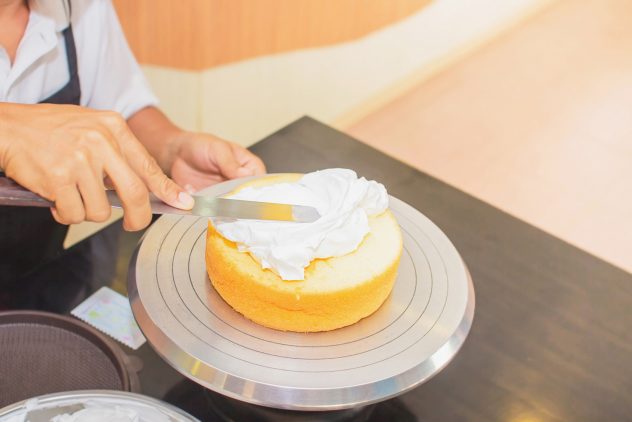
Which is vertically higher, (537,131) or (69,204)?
(69,204)

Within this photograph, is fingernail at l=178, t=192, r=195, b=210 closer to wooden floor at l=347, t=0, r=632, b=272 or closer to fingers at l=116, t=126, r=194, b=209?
fingers at l=116, t=126, r=194, b=209

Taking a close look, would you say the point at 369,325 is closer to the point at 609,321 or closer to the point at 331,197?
the point at 331,197

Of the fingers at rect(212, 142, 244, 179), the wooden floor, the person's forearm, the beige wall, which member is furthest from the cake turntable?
the wooden floor

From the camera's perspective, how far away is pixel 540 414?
0.96m

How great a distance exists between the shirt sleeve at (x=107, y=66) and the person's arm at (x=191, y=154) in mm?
40

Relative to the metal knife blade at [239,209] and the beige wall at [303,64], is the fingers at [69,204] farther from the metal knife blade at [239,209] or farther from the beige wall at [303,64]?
the beige wall at [303,64]

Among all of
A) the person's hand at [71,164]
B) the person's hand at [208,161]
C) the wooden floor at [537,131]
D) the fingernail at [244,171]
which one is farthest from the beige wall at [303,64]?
the person's hand at [71,164]

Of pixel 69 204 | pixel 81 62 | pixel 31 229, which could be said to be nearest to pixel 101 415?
pixel 69 204

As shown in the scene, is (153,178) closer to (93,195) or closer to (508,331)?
(93,195)

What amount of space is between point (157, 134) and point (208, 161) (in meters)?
0.17

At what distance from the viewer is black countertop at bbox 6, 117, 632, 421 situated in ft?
3.11

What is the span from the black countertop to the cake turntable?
0.42 ft

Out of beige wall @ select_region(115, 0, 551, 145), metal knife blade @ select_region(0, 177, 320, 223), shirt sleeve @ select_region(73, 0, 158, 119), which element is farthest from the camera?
beige wall @ select_region(115, 0, 551, 145)

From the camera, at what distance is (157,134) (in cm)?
134
